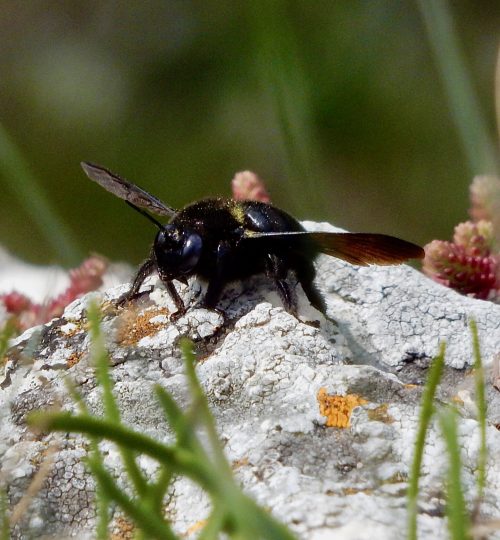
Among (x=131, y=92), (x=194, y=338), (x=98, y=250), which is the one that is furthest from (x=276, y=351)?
(x=131, y=92)

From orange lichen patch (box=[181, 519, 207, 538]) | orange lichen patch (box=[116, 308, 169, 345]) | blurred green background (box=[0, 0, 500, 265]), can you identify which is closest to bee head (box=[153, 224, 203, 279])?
orange lichen patch (box=[116, 308, 169, 345])

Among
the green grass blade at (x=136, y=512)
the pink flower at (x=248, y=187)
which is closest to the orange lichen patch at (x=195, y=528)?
the green grass blade at (x=136, y=512)

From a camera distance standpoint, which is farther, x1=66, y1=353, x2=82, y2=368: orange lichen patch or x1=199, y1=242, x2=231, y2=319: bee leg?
x1=199, y1=242, x2=231, y2=319: bee leg

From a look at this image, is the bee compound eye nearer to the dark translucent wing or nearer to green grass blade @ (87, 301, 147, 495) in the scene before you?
the dark translucent wing

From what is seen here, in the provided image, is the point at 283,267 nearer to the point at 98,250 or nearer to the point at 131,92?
the point at 98,250

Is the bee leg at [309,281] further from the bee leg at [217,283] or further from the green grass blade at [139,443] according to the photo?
the green grass blade at [139,443]

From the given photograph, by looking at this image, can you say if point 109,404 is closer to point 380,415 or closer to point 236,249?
point 380,415
